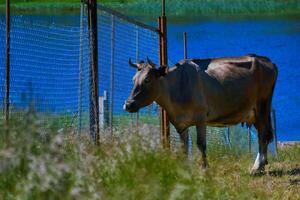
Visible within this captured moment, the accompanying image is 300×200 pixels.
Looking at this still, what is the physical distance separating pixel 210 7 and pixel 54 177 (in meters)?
66.0

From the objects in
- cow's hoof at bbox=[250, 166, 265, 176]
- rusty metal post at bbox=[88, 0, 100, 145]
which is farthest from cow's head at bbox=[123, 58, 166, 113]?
cow's hoof at bbox=[250, 166, 265, 176]

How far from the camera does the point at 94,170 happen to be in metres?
6.41

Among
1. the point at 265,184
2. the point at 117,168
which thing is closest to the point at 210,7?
the point at 265,184

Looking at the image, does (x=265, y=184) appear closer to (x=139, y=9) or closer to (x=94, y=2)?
(x=94, y=2)

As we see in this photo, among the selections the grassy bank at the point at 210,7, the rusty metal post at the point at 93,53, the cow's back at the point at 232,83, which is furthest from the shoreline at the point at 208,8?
the rusty metal post at the point at 93,53

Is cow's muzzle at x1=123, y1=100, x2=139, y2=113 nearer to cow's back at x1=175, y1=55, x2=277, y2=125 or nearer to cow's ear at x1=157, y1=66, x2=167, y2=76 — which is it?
cow's ear at x1=157, y1=66, x2=167, y2=76

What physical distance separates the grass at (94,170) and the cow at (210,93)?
13.0 feet

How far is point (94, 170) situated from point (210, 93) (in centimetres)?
672

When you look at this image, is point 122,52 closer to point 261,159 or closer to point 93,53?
point 261,159

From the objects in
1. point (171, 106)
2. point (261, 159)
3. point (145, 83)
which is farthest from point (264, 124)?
point (145, 83)

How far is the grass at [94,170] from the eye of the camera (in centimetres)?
545

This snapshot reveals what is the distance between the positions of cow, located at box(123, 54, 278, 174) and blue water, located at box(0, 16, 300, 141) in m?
0.87

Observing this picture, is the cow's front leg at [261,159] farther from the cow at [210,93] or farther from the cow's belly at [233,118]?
the cow's belly at [233,118]

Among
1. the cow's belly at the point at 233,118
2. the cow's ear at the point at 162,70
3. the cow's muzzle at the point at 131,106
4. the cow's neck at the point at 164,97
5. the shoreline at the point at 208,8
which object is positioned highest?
the shoreline at the point at 208,8
